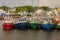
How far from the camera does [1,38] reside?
67.9 ft

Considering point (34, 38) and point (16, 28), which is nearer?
point (34, 38)

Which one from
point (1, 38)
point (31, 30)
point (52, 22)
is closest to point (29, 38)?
point (1, 38)

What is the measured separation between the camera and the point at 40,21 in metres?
27.6

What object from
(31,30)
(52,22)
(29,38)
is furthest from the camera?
(52,22)

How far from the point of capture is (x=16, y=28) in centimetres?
2669

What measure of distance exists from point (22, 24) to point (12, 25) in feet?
3.97

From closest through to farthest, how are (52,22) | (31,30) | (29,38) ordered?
(29,38) → (31,30) → (52,22)

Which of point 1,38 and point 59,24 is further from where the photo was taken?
point 59,24

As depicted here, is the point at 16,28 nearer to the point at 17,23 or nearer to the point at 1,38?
the point at 17,23

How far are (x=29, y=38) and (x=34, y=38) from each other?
1.31ft

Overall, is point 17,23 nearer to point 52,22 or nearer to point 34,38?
point 52,22

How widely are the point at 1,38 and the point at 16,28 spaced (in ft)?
19.9

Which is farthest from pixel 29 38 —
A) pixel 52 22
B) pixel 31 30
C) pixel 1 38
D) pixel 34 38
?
pixel 52 22

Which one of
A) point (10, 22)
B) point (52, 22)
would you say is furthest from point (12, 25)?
point (52, 22)
